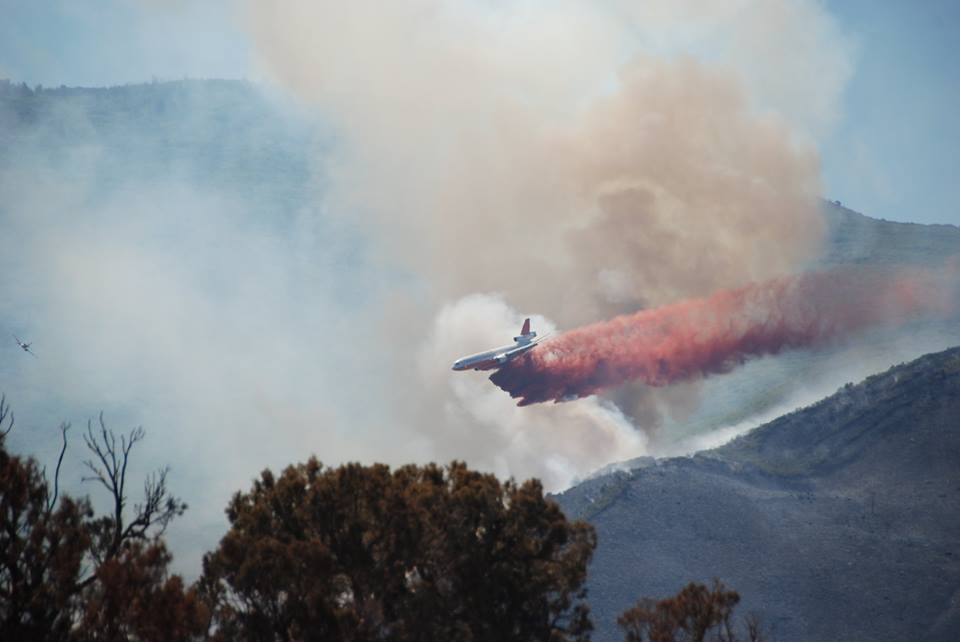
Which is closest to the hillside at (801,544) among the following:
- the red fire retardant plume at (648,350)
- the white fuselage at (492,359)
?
the red fire retardant plume at (648,350)

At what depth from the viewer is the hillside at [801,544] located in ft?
489

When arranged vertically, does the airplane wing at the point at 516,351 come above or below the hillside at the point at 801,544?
above

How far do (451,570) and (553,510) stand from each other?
8.33 metres

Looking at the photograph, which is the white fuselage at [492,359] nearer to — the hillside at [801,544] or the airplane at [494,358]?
the airplane at [494,358]

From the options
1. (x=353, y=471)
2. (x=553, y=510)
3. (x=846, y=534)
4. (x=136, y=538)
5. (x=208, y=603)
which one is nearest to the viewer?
(x=136, y=538)

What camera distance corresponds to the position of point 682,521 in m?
177

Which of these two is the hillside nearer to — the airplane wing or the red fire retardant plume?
the red fire retardant plume

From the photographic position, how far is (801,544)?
169375mm

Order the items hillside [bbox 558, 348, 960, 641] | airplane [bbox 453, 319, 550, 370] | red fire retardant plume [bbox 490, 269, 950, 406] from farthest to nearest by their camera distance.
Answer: red fire retardant plume [bbox 490, 269, 950, 406] → airplane [bbox 453, 319, 550, 370] → hillside [bbox 558, 348, 960, 641]

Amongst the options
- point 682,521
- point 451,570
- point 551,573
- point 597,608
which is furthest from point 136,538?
point 682,521

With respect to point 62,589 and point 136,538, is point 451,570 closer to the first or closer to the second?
point 136,538

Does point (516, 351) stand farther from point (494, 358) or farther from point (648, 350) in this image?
point (648, 350)

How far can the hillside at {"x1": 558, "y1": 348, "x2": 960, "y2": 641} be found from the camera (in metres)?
149

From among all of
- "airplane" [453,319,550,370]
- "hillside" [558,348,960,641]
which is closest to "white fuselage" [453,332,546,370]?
"airplane" [453,319,550,370]
